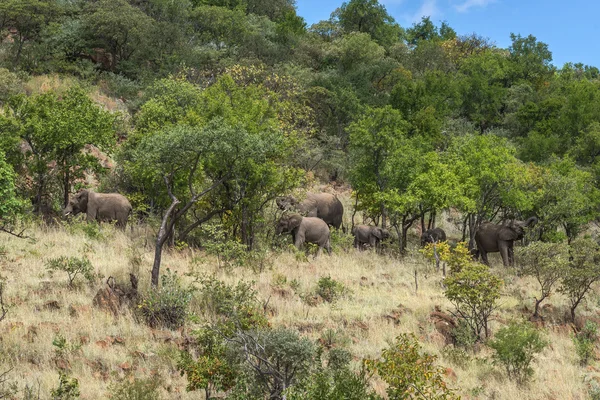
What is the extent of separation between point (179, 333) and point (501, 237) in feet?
51.4

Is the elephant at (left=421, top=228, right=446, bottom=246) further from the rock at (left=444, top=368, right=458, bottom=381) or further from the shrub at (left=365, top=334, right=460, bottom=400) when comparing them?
the shrub at (left=365, top=334, right=460, bottom=400)

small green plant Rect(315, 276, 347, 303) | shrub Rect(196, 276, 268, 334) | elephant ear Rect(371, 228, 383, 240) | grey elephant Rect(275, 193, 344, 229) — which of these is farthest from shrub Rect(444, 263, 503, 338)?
grey elephant Rect(275, 193, 344, 229)

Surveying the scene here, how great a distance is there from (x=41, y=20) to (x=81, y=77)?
6534mm

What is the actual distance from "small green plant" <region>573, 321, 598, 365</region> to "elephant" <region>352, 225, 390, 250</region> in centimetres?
1024

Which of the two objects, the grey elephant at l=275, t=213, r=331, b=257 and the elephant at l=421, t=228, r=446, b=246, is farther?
the elephant at l=421, t=228, r=446, b=246

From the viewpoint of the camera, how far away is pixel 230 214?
20016mm

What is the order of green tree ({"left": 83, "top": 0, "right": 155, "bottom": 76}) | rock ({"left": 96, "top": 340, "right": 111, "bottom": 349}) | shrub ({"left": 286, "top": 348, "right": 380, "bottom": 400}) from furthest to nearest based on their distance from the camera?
green tree ({"left": 83, "top": 0, "right": 155, "bottom": 76}) < rock ({"left": 96, "top": 340, "right": 111, "bottom": 349}) < shrub ({"left": 286, "top": 348, "right": 380, "bottom": 400})

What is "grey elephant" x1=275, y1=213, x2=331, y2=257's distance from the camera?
70.0 ft

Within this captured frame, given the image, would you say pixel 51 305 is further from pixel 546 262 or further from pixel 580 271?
pixel 580 271

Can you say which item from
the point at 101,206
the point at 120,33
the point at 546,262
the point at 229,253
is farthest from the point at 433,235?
the point at 120,33

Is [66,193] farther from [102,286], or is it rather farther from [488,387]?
[488,387]

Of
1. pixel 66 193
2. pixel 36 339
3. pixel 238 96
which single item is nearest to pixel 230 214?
pixel 238 96

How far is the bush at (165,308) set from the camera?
40.1 ft

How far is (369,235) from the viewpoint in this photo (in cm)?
2438
